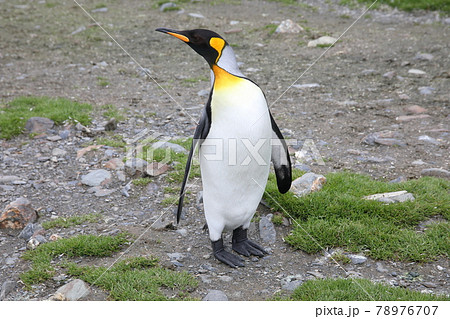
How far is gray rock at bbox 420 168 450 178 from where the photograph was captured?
4609 millimetres

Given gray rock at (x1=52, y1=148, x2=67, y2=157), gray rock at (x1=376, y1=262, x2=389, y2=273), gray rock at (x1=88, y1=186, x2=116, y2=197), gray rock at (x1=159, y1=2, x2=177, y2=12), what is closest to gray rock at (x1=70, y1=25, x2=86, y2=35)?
gray rock at (x1=159, y1=2, x2=177, y2=12)

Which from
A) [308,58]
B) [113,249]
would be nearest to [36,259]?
[113,249]

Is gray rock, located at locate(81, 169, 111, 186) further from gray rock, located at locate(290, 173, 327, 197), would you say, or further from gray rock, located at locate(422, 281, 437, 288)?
gray rock, located at locate(422, 281, 437, 288)

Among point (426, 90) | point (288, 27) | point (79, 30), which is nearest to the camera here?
point (426, 90)

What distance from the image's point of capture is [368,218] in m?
3.78

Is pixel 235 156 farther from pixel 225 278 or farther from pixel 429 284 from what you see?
pixel 429 284

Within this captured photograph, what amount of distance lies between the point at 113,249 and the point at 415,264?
7.02ft

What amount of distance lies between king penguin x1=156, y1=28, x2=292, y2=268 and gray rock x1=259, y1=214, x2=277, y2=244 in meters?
0.25

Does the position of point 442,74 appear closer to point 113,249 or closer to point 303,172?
point 303,172

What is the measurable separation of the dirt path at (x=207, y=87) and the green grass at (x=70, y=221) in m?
0.12

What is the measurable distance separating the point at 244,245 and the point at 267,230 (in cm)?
31

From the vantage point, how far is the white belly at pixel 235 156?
10.4 feet

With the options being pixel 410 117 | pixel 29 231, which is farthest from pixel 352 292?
pixel 410 117

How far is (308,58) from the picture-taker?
27.4 ft
